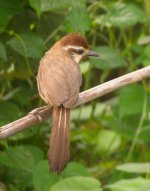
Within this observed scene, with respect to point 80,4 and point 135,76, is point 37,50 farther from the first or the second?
point 135,76

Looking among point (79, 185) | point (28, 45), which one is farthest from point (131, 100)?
point (79, 185)

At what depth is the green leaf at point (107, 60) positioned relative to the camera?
538 cm

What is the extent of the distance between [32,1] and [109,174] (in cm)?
199

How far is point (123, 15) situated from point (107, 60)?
1.10 ft

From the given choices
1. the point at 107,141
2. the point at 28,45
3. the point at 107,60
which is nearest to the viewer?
the point at 28,45

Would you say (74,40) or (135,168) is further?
(74,40)

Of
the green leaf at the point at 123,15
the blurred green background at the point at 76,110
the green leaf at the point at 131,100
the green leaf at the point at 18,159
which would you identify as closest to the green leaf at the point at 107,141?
the blurred green background at the point at 76,110

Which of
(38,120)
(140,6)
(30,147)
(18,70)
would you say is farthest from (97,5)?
(38,120)

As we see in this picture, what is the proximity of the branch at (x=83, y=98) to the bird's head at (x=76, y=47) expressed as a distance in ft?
2.32

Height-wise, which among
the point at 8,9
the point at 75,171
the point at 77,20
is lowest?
the point at 75,171

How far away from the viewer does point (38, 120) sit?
13.9ft

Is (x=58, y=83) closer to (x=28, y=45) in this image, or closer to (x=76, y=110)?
(x=28, y=45)

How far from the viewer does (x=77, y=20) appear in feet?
16.2

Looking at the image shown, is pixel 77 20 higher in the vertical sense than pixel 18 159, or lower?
higher
